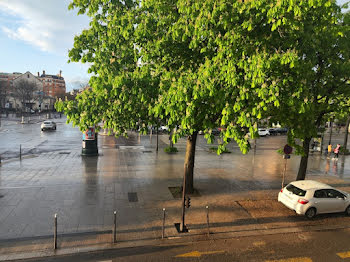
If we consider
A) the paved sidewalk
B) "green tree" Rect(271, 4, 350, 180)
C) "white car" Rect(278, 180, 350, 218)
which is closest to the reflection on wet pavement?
the paved sidewalk

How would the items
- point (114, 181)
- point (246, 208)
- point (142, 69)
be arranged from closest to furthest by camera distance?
1. point (142, 69)
2. point (246, 208)
3. point (114, 181)

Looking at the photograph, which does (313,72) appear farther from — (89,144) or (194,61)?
(89,144)

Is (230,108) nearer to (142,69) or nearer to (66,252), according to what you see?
(142,69)

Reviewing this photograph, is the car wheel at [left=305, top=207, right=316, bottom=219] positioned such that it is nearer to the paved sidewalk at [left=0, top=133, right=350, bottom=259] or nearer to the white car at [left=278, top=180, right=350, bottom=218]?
the white car at [left=278, top=180, right=350, bottom=218]

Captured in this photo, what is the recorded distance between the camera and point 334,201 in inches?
384

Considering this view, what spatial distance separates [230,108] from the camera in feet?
23.2

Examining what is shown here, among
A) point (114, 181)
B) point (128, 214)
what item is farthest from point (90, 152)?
point (128, 214)

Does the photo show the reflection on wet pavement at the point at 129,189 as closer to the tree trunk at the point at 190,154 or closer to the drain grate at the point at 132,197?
the drain grate at the point at 132,197

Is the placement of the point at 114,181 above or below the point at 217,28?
below

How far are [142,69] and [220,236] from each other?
20.1 ft

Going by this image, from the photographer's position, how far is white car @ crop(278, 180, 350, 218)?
30.9 feet

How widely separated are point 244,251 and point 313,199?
4.07 metres

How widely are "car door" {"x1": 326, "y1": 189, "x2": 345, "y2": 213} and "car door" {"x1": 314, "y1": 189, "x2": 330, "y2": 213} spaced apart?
110 millimetres

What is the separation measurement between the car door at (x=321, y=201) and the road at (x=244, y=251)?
4.90 ft
